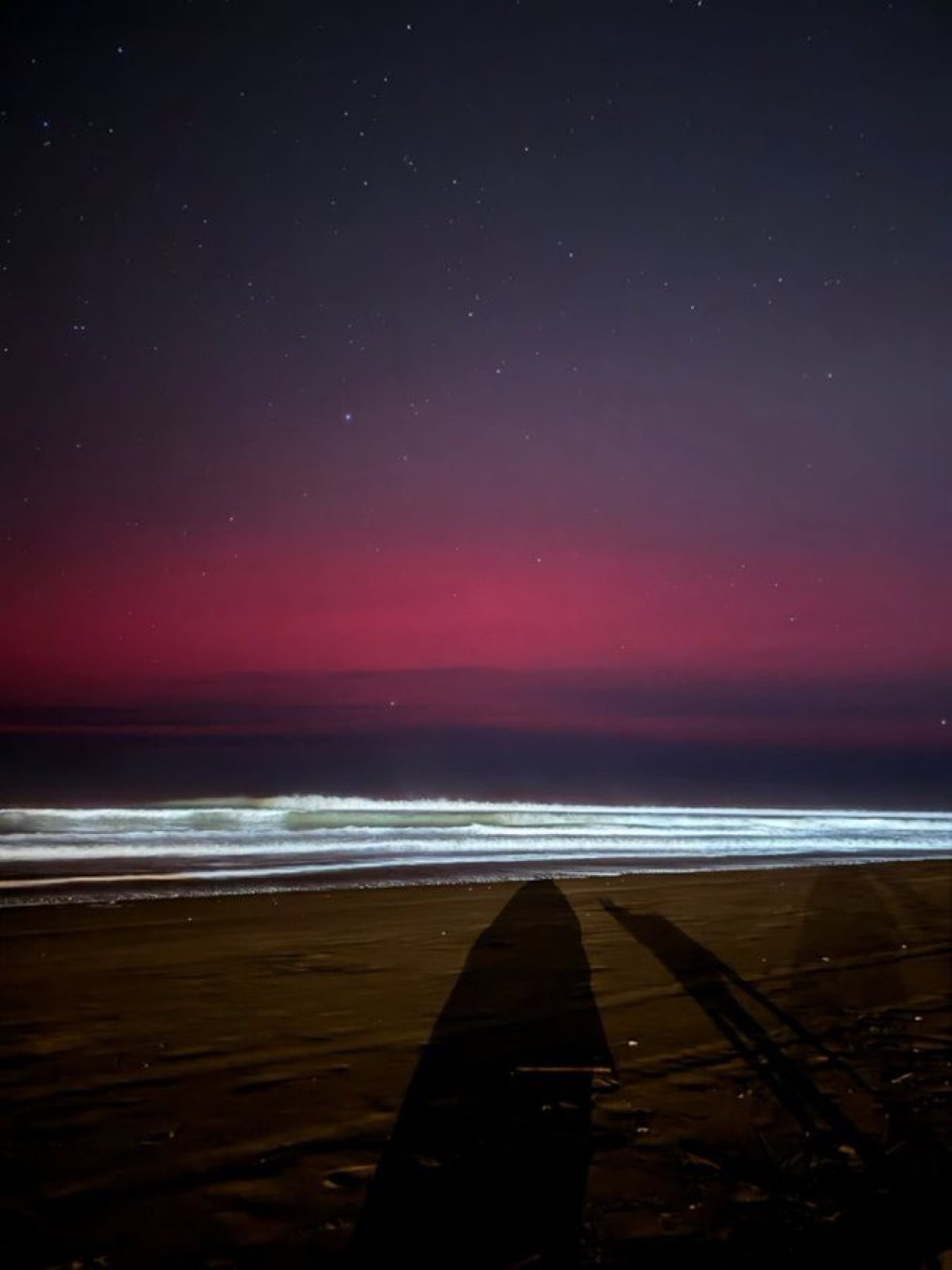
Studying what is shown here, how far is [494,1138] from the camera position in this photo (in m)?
3.55

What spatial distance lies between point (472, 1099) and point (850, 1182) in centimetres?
174

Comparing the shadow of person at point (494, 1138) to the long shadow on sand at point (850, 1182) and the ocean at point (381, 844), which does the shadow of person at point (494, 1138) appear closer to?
the long shadow on sand at point (850, 1182)

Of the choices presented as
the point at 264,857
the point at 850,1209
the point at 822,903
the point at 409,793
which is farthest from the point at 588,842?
the point at 409,793

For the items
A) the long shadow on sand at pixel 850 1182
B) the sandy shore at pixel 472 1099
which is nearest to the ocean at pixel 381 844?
the sandy shore at pixel 472 1099

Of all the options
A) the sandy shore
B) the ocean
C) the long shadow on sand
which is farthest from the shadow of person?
the ocean

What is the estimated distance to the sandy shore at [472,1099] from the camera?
2.88 meters

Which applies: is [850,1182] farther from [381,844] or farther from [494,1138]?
[381,844]

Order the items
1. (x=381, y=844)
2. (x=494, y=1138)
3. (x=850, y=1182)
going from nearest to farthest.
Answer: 1. (x=850, y=1182)
2. (x=494, y=1138)
3. (x=381, y=844)

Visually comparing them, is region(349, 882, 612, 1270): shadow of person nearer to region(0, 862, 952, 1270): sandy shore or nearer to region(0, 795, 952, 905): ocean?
region(0, 862, 952, 1270): sandy shore

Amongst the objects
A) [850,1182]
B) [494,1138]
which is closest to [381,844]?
[494,1138]

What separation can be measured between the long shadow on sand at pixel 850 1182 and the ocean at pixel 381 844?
7305 millimetres

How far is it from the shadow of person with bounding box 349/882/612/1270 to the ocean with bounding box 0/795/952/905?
6.26m

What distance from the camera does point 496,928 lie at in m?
8.10

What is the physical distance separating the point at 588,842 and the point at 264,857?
763 cm
